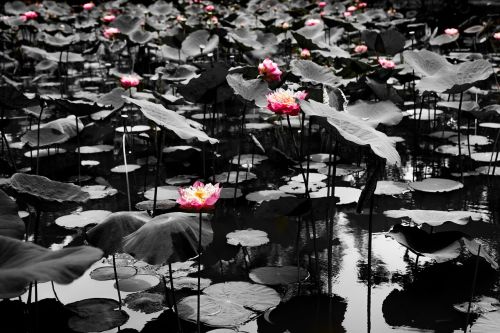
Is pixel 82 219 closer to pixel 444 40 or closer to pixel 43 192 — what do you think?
pixel 43 192

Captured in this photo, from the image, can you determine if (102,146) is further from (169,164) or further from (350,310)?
(350,310)

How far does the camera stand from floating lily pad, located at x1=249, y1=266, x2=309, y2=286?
1654mm

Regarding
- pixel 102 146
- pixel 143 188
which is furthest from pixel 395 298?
pixel 102 146

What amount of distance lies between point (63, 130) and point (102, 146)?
71cm

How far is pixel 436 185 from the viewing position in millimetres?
2328

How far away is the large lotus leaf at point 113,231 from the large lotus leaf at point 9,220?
22 cm

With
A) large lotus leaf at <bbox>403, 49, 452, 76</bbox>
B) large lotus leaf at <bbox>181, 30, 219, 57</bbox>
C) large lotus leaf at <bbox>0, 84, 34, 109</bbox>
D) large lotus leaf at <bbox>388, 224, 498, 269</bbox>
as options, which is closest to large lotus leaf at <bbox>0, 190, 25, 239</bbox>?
large lotus leaf at <bbox>388, 224, 498, 269</bbox>

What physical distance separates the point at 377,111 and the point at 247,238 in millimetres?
761

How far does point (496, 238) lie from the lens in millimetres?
1920

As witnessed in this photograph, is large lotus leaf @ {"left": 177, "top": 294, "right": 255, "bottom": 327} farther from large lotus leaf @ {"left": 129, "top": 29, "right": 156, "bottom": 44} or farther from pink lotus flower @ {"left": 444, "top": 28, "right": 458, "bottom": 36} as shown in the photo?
large lotus leaf @ {"left": 129, "top": 29, "right": 156, "bottom": 44}

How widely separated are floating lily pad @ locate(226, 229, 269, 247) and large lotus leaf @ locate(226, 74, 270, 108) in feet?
1.39

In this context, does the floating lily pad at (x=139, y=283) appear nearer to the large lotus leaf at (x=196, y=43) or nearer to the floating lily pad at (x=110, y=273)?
the floating lily pad at (x=110, y=273)

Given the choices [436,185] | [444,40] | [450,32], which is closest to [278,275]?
[436,185]

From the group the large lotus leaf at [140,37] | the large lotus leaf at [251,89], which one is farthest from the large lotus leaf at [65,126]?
the large lotus leaf at [140,37]
